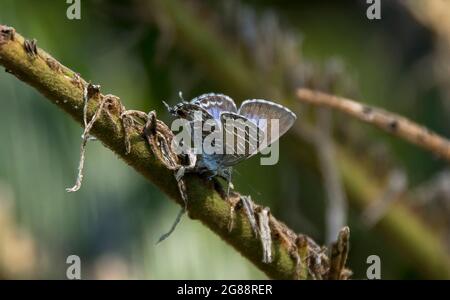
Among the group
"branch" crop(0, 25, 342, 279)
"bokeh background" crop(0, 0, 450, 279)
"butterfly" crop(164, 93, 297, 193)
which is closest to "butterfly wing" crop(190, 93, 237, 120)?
"butterfly" crop(164, 93, 297, 193)

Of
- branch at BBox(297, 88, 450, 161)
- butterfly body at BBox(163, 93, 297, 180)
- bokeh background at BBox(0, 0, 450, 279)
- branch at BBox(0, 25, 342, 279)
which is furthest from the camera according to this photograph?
bokeh background at BBox(0, 0, 450, 279)

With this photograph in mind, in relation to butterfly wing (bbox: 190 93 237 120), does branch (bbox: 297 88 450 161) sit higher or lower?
higher

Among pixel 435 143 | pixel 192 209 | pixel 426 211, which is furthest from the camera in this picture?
pixel 426 211

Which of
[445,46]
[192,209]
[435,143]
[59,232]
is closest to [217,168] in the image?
[192,209]

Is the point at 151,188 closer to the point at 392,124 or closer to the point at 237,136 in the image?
the point at 392,124

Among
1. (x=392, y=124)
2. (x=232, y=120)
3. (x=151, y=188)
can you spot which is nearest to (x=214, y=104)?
(x=232, y=120)

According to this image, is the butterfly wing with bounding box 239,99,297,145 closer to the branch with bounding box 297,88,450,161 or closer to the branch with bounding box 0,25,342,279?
the branch with bounding box 0,25,342,279
